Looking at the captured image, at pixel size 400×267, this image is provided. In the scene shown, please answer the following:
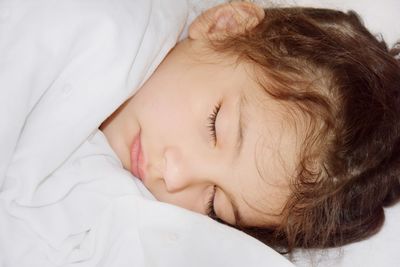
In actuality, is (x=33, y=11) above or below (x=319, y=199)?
above

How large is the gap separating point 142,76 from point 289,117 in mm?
305

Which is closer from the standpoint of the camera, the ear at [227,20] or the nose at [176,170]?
the nose at [176,170]

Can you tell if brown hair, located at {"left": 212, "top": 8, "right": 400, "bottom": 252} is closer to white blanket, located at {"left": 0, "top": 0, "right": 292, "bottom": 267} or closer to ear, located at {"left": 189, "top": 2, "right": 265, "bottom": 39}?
ear, located at {"left": 189, "top": 2, "right": 265, "bottom": 39}

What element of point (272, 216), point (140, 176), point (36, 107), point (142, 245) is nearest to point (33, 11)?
point (36, 107)

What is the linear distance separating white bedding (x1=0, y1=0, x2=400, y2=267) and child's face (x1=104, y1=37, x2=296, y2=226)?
0.14 ft

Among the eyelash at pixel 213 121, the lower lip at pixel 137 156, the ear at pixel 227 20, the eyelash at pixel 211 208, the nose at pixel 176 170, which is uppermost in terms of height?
the ear at pixel 227 20

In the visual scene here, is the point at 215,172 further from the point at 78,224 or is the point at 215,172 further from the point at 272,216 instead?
the point at 78,224

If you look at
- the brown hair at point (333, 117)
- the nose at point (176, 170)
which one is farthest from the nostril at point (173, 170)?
the brown hair at point (333, 117)

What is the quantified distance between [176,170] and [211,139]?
0.29 feet

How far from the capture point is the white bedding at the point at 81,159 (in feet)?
3.45

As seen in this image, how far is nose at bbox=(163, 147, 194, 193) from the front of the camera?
1077 mm

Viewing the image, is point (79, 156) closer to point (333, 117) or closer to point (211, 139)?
point (211, 139)

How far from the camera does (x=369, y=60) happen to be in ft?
3.76

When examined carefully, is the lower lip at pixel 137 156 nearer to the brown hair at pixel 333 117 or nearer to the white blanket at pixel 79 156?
the white blanket at pixel 79 156
